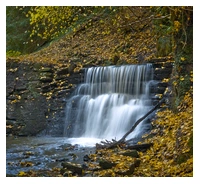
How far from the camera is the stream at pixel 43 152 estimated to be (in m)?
6.16

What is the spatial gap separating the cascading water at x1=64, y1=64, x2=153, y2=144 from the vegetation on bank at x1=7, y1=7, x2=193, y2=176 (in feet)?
2.63

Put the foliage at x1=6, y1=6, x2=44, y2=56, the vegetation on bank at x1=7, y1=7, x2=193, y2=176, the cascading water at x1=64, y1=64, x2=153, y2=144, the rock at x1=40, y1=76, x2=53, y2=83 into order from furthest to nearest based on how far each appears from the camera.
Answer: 1. the foliage at x1=6, y1=6, x2=44, y2=56
2. the rock at x1=40, y1=76, x2=53, y2=83
3. the cascading water at x1=64, y1=64, x2=153, y2=144
4. the vegetation on bank at x1=7, y1=7, x2=193, y2=176

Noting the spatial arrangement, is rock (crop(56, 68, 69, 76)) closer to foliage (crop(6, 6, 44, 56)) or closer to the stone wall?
the stone wall

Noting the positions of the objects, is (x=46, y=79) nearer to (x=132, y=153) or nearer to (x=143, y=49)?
(x=143, y=49)

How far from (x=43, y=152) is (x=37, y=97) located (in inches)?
151

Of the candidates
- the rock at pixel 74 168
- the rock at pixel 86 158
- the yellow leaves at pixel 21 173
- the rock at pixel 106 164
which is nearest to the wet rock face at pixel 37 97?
the rock at pixel 86 158

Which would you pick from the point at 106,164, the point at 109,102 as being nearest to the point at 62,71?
the point at 109,102

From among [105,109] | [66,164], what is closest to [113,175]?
[66,164]

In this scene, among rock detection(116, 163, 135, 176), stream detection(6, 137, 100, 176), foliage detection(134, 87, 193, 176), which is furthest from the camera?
stream detection(6, 137, 100, 176)

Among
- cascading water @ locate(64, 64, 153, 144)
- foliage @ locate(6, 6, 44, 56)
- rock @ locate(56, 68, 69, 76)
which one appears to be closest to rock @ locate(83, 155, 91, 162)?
cascading water @ locate(64, 64, 153, 144)

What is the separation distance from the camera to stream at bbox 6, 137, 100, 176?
6.16 metres

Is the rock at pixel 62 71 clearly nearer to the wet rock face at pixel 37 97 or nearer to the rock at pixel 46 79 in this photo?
the wet rock face at pixel 37 97

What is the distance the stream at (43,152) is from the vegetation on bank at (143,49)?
0.47 m

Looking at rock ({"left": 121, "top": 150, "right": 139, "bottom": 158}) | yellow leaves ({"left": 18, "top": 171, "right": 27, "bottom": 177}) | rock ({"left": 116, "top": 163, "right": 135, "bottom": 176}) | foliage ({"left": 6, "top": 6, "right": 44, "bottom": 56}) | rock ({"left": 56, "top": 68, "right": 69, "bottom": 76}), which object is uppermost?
foliage ({"left": 6, "top": 6, "right": 44, "bottom": 56})
